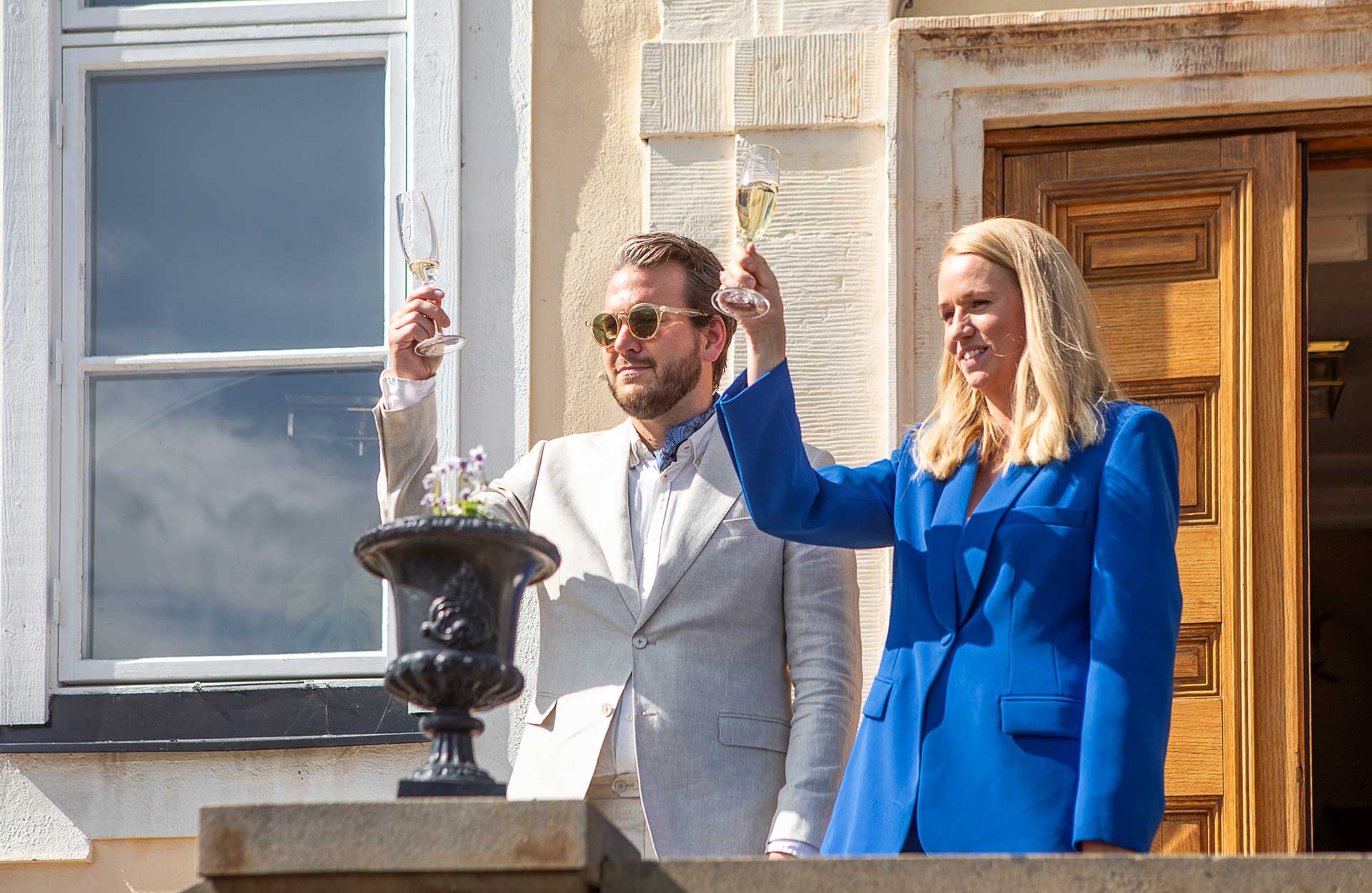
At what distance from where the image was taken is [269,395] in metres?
5.32

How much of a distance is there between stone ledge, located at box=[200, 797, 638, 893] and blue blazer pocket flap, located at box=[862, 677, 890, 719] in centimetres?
93

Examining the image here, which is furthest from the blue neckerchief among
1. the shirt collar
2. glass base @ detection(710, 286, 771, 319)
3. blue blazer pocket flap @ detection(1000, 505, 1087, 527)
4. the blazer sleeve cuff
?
blue blazer pocket flap @ detection(1000, 505, 1087, 527)

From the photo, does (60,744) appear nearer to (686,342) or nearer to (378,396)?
(378,396)

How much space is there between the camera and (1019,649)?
10.8 ft

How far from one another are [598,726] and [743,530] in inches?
19.8

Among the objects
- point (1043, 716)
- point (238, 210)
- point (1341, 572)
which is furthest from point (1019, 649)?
point (1341, 572)

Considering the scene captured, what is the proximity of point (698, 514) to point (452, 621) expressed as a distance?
1237 millimetres

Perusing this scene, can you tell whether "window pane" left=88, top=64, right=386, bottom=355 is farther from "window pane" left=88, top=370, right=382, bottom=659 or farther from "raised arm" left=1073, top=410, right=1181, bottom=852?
"raised arm" left=1073, top=410, right=1181, bottom=852

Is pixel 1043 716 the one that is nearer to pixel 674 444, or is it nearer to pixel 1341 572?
pixel 674 444

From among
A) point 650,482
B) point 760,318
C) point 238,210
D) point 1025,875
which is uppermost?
point 238,210

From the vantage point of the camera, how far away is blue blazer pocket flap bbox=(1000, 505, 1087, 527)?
3.37 metres

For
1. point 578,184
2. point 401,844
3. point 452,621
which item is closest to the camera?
point 401,844

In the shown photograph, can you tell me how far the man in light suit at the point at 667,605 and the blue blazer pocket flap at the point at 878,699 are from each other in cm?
34

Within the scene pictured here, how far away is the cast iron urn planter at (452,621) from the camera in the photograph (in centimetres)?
288
